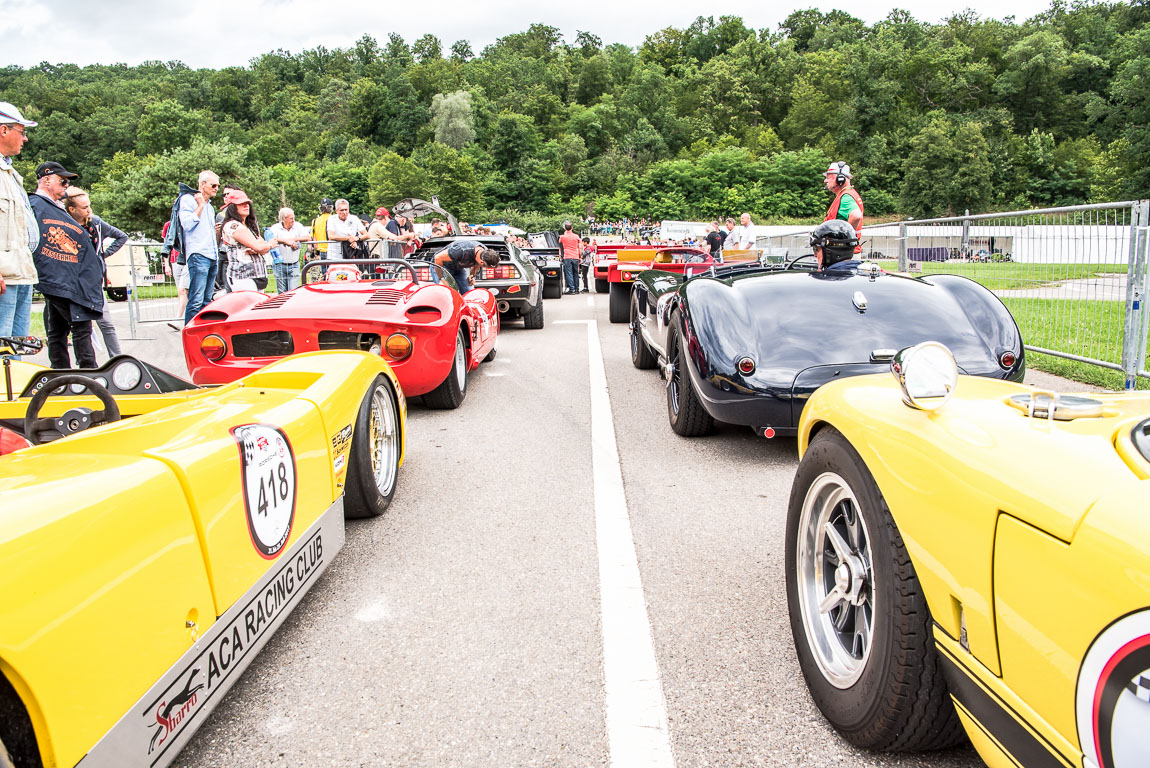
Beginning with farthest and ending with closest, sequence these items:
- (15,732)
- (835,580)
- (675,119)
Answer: (675,119) < (835,580) < (15,732)

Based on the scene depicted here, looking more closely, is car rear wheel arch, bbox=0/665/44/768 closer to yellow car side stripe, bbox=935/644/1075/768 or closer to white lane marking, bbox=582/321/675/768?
white lane marking, bbox=582/321/675/768

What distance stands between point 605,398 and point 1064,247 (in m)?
3.91

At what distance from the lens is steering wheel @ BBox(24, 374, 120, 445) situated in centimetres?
235

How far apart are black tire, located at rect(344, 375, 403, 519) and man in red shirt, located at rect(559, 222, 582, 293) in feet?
51.2

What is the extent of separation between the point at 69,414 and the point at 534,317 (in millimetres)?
9303

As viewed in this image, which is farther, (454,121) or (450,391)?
(454,121)

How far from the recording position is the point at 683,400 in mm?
4754

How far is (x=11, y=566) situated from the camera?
49.6 inches

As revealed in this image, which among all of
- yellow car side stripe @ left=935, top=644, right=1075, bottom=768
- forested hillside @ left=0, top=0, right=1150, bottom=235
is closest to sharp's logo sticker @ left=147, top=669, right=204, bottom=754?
yellow car side stripe @ left=935, top=644, right=1075, bottom=768

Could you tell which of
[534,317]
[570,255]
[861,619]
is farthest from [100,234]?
[570,255]

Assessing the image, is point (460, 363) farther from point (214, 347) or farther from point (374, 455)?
→ point (374, 455)

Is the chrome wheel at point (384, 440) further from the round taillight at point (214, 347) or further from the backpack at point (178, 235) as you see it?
the backpack at point (178, 235)

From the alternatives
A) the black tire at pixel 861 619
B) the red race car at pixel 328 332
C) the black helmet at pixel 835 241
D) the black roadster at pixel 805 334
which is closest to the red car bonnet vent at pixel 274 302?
the red race car at pixel 328 332

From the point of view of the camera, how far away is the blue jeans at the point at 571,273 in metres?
20.2
